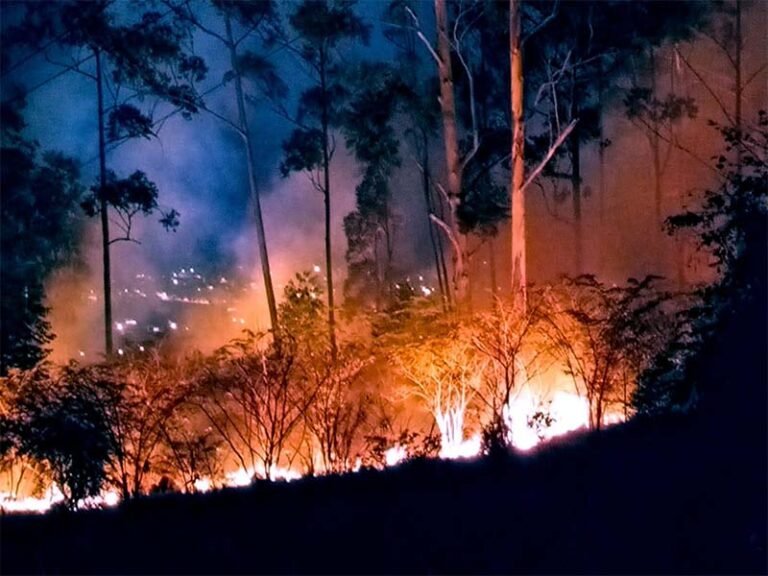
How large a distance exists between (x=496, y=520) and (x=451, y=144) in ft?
30.3

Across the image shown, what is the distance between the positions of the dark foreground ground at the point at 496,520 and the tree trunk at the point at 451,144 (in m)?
6.99

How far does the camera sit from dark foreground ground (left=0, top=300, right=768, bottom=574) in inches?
166

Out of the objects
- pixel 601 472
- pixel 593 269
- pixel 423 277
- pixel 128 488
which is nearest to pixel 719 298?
pixel 601 472

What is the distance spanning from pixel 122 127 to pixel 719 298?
15.1 meters

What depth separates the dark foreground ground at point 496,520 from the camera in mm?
4219

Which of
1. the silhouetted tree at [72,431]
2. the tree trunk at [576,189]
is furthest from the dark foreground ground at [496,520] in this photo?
the tree trunk at [576,189]

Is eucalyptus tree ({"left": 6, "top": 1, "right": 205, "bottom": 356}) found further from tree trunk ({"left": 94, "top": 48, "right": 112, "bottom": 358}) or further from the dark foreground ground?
the dark foreground ground

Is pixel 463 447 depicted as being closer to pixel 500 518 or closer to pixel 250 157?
pixel 500 518

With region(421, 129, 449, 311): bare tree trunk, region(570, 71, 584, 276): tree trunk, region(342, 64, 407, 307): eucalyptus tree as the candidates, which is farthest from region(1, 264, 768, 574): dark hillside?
region(421, 129, 449, 311): bare tree trunk

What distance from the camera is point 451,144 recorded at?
13.4m

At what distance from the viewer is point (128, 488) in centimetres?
888

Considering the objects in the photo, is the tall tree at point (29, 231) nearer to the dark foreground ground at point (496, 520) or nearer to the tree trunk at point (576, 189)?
the dark foreground ground at point (496, 520)

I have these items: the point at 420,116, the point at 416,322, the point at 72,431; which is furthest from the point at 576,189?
the point at 72,431

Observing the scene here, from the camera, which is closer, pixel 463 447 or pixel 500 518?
pixel 500 518
